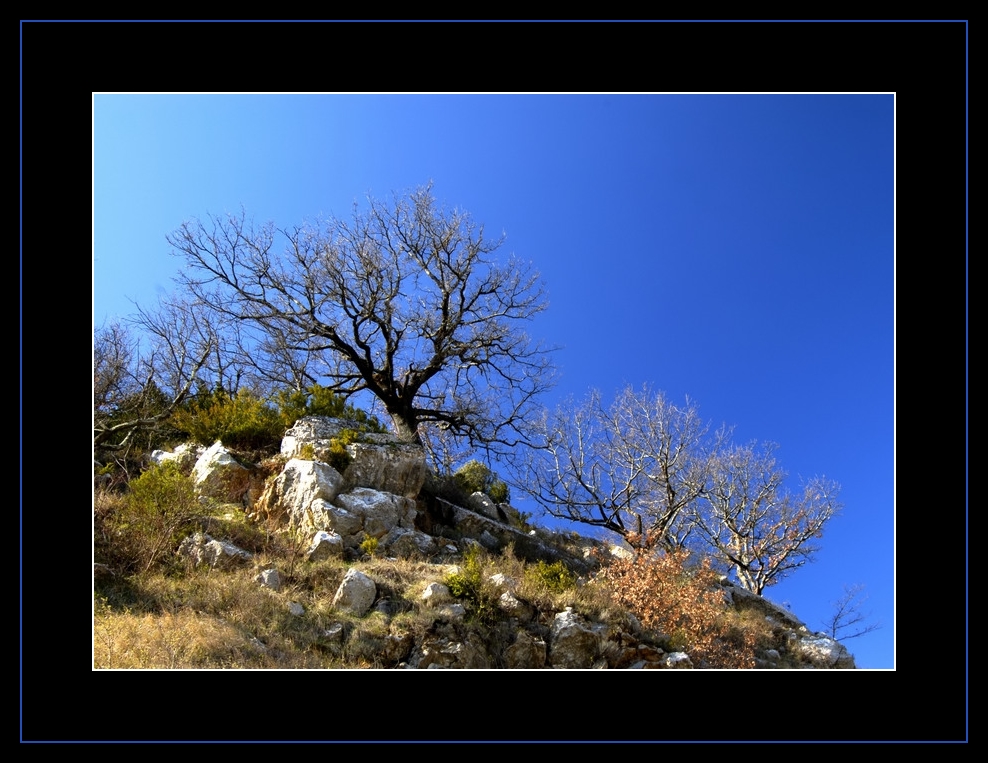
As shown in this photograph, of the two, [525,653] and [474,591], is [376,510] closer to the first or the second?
[474,591]

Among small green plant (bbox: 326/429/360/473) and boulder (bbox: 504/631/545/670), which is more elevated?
small green plant (bbox: 326/429/360/473)

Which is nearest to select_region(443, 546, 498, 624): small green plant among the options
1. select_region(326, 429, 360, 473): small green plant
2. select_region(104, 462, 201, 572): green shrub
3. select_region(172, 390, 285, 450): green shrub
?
select_region(326, 429, 360, 473): small green plant

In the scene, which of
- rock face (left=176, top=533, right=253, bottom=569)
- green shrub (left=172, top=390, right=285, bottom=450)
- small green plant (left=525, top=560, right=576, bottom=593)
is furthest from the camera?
green shrub (left=172, top=390, right=285, bottom=450)

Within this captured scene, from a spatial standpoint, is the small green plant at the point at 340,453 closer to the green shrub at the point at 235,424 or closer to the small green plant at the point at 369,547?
the green shrub at the point at 235,424

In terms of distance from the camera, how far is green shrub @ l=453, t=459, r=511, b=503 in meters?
14.7

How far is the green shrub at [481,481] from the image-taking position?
14711mm

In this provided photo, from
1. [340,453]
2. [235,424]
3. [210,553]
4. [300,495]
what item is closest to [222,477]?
[300,495]

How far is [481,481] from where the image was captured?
15.2m

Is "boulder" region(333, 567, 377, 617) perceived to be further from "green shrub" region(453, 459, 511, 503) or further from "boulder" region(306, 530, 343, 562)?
"green shrub" region(453, 459, 511, 503)
